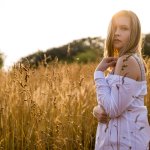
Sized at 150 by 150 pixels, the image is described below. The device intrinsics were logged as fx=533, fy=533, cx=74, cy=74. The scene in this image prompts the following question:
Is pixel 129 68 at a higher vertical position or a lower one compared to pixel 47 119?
higher

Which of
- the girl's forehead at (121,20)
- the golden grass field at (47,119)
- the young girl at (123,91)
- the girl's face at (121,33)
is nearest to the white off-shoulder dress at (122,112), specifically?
the young girl at (123,91)

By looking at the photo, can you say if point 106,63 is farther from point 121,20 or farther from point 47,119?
point 47,119

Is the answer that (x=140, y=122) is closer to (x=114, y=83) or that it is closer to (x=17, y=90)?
(x=114, y=83)

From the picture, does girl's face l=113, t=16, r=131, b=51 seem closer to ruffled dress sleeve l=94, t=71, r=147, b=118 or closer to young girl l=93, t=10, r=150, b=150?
young girl l=93, t=10, r=150, b=150

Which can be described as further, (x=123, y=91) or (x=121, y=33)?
(x=121, y=33)

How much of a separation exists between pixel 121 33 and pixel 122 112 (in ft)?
1.56

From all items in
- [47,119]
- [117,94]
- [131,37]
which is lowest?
[47,119]

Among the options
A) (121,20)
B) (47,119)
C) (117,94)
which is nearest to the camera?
(117,94)

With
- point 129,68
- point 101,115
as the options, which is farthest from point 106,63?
point 101,115

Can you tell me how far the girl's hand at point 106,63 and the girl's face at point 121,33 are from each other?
9 cm

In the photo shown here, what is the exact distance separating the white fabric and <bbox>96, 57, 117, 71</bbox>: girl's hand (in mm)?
43

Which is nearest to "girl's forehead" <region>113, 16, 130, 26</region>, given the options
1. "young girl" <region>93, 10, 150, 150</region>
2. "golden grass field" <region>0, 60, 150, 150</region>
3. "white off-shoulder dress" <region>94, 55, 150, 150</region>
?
"young girl" <region>93, 10, 150, 150</region>

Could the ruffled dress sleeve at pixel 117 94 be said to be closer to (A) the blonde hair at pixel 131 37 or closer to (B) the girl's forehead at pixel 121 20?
(A) the blonde hair at pixel 131 37

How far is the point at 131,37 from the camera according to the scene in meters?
3.12
